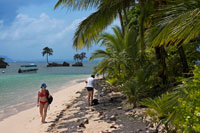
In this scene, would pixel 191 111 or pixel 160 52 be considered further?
pixel 160 52

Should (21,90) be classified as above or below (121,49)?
below

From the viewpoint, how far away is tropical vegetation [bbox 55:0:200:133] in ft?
9.04

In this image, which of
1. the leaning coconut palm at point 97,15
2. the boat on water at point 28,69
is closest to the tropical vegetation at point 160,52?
the leaning coconut palm at point 97,15

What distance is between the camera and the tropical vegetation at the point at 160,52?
2.76 metres

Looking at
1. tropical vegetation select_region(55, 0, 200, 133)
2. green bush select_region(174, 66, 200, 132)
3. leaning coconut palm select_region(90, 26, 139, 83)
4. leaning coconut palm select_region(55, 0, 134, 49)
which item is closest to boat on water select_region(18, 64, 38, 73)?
tropical vegetation select_region(55, 0, 200, 133)

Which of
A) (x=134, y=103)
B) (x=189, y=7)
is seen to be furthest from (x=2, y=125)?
(x=189, y=7)

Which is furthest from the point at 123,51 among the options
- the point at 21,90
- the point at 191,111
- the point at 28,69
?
the point at 28,69

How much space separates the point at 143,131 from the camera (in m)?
3.93

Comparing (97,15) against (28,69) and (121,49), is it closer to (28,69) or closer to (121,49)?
(121,49)

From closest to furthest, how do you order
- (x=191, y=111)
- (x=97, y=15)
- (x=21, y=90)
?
(x=191, y=111) → (x=97, y=15) → (x=21, y=90)

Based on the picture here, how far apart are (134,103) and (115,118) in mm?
1131

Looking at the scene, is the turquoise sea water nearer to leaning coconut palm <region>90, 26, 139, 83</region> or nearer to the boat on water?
leaning coconut palm <region>90, 26, 139, 83</region>

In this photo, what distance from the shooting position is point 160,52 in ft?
21.1

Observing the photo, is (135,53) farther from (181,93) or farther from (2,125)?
(2,125)
